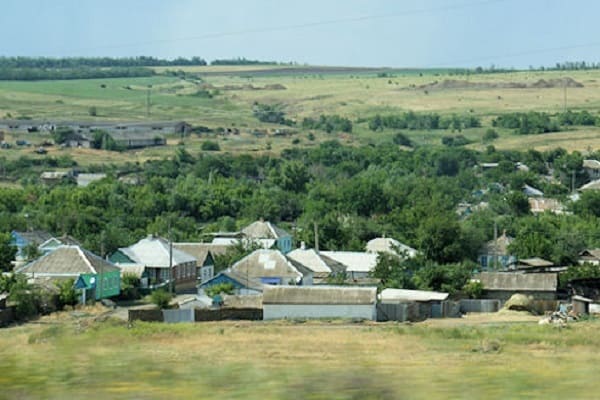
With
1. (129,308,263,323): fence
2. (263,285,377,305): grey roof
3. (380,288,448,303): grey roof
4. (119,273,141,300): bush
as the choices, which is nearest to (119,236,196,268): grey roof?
(119,273,141,300): bush

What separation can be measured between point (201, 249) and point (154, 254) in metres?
3.32

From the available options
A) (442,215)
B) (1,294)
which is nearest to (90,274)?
(1,294)

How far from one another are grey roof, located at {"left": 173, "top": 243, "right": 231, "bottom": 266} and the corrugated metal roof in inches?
145

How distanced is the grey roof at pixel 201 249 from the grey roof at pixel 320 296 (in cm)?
1103

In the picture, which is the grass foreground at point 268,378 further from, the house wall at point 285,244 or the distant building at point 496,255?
the house wall at point 285,244

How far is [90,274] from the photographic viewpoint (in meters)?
35.1

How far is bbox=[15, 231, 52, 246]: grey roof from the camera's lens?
44719mm

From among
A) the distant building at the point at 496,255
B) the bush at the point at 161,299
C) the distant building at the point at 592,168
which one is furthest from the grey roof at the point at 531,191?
the bush at the point at 161,299

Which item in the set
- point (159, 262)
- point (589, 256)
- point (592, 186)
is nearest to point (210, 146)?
point (592, 186)

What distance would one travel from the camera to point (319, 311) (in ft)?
103

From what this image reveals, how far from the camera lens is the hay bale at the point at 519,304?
33.6 meters

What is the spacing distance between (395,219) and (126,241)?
11.4 metres

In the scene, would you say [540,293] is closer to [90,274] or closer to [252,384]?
[90,274]

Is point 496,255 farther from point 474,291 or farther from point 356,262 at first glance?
Result: point 474,291
